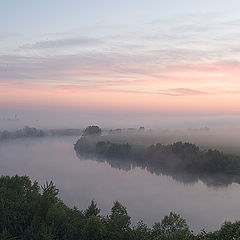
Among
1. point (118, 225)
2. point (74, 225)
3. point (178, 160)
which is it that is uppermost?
point (118, 225)

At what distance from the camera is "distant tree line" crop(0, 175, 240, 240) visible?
27641 millimetres

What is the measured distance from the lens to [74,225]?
3098cm

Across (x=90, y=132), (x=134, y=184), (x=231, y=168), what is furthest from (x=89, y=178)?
(x=90, y=132)

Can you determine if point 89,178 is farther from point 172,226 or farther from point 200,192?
point 172,226

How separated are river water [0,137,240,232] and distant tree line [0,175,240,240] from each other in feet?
50.5

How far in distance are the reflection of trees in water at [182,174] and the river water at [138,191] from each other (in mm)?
1598

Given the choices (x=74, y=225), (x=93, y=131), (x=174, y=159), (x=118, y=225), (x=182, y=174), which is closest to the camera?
(x=118, y=225)

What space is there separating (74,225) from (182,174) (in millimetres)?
54333

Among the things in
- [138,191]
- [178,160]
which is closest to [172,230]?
[138,191]

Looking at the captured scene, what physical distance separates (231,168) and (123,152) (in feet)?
122

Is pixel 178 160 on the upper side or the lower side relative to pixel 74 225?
lower

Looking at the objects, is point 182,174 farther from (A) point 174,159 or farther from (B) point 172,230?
(B) point 172,230

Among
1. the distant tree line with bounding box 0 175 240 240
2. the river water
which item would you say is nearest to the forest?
the river water

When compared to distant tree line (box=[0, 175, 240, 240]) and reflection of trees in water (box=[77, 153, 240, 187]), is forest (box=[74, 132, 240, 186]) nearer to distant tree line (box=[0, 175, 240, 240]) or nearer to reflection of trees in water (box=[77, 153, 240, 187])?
reflection of trees in water (box=[77, 153, 240, 187])
